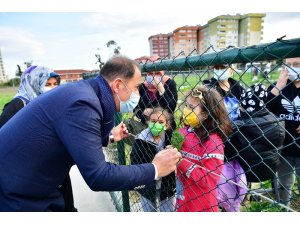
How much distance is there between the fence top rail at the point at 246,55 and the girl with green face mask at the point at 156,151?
2.26ft

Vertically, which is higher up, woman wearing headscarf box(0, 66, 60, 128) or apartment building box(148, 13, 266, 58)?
apartment building box(148, 13, 266, 58)

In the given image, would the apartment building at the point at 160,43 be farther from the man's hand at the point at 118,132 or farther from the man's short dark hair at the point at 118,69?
the man's short dark hair at the point at 118,69

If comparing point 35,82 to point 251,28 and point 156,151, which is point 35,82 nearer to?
point 156,151

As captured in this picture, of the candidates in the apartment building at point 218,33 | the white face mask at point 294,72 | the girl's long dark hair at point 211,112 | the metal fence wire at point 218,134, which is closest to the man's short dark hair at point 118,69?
the metal fence wire at point 218,134

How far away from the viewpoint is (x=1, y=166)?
1.54 meters

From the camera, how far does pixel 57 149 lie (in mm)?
1423

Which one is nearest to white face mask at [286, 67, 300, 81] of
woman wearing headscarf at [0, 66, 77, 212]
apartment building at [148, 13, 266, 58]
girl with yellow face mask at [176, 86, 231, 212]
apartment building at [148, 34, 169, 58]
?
girl with yellow face mask at [176, 86, 231, 212]

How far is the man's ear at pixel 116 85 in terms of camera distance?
156 centimetres

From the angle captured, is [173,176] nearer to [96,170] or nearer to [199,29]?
[96,170]

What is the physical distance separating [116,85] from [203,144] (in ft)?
2.24

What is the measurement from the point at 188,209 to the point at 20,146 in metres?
1.26

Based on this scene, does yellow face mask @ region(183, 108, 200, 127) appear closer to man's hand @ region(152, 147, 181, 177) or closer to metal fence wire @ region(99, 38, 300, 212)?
metal fence wire @ region(99, 38, 300, 212)

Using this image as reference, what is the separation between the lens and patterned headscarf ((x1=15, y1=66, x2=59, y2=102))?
3058mm

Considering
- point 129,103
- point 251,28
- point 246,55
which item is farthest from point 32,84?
point 251,28
